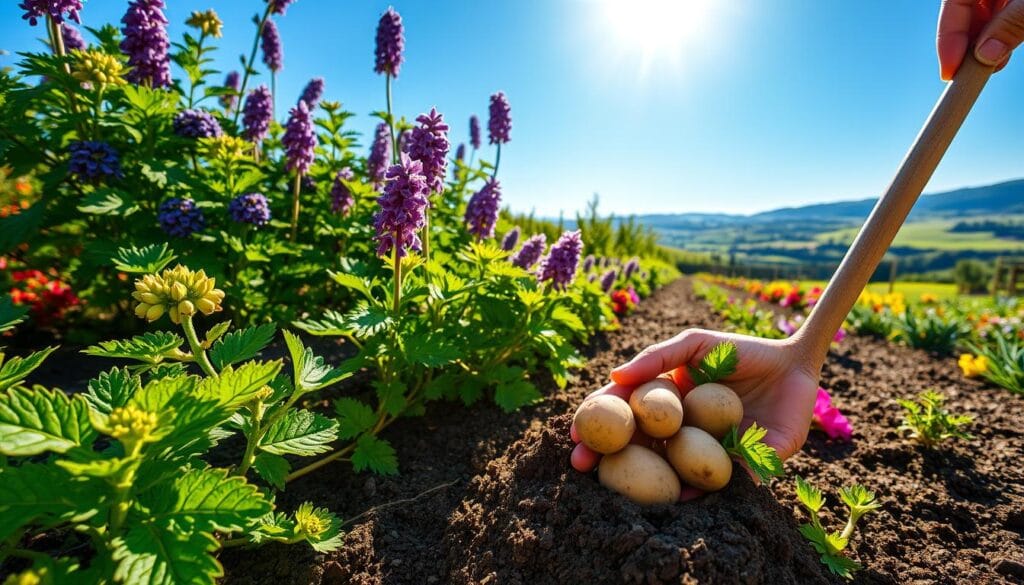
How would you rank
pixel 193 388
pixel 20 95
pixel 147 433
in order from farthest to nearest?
pixel 20 95
pixel 193 388
pixel 147 433

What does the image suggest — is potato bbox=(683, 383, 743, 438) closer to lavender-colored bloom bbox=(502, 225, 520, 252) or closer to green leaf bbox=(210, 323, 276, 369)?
green leaf bbox=(210, 323, 276, 369)

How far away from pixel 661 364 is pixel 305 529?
1510 mm

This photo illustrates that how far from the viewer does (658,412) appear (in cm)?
172

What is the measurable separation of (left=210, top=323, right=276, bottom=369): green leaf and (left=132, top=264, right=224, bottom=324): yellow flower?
14 centimetres

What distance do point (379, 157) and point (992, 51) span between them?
3.80m

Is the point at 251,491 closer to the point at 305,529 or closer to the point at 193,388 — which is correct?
the point at 193,388

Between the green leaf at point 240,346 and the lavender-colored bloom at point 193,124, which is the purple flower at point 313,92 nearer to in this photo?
the lavender-colored bloom at point 193,124

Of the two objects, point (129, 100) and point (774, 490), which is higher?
point (129, 100)

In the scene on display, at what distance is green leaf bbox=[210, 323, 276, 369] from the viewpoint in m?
1.50

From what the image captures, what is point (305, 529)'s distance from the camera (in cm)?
153

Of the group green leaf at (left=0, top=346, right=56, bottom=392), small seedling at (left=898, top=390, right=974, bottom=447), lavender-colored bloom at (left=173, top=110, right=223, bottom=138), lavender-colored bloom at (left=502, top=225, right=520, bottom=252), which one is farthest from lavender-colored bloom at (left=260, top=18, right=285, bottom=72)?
small seedling at (left=898, top=390, right=974, bottom=447)

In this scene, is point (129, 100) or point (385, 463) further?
point (129, 100)

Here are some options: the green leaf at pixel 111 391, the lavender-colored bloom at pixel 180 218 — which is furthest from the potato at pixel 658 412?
the lavender-colored bloom at pixel 180 218

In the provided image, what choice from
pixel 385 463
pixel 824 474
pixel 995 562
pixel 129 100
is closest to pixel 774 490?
pixel 824 474
